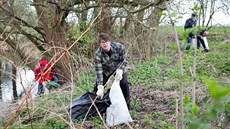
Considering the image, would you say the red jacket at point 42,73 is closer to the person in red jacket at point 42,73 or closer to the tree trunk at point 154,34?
the person in red jacket at point 42,73

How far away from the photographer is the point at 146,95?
19.4 ft

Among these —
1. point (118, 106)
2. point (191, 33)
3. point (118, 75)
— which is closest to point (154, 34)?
point (118, 75)

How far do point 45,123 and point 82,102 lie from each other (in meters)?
0.65

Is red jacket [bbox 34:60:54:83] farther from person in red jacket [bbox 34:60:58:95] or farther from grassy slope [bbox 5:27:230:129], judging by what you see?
grassy slope [bbox 5:27:230:129]

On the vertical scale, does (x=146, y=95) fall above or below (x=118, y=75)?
below

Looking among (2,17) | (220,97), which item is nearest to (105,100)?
(220,97)

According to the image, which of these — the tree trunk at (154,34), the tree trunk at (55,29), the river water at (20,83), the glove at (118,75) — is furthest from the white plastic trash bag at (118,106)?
the tree trunk at (154,34)

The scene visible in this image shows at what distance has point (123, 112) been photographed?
4.16 m

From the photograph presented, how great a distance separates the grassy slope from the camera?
13.9ft

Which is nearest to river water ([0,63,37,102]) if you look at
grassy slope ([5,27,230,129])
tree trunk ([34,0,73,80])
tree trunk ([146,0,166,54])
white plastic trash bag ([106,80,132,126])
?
grassy slope ([5,27,230,129])

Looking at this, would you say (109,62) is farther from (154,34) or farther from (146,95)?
(154,34)

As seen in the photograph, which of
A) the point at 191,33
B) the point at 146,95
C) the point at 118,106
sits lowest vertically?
the point at 146,95

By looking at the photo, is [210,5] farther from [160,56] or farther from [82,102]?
[82,102]

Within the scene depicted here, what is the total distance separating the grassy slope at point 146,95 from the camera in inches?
167
